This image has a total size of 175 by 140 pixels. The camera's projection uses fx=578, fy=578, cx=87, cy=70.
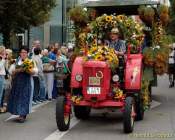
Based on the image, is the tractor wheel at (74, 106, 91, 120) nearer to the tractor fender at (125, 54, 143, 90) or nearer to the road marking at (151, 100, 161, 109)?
the tractor fender at (125, 54, 143, 90)

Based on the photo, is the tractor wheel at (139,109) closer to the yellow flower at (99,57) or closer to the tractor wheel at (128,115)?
the tractor wheel at (128,115)

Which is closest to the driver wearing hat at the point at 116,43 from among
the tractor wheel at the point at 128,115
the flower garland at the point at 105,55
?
the flower garland at the point at 105,55

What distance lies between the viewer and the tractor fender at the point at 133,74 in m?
11.5

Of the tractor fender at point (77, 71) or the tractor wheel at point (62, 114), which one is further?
the tractor fender at point (77, 71)

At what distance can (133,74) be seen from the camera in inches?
454

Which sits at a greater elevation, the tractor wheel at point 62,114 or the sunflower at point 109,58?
the sunflower at point 109,58

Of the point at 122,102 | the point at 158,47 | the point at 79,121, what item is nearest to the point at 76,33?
the point at 158,47

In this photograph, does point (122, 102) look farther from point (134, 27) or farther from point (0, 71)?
point (0, 71)

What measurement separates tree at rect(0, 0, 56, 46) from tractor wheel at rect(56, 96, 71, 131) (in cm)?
1810

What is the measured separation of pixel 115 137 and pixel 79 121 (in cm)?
205

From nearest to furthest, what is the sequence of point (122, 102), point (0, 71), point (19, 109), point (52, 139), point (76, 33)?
point (52, 139)
point (122, 102)
point (19, 109)
point (0, 71)
point (76, 33)

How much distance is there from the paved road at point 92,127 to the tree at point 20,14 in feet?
53.0

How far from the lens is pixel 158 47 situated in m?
13.6

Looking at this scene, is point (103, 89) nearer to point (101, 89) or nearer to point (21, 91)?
point (101, 89)
